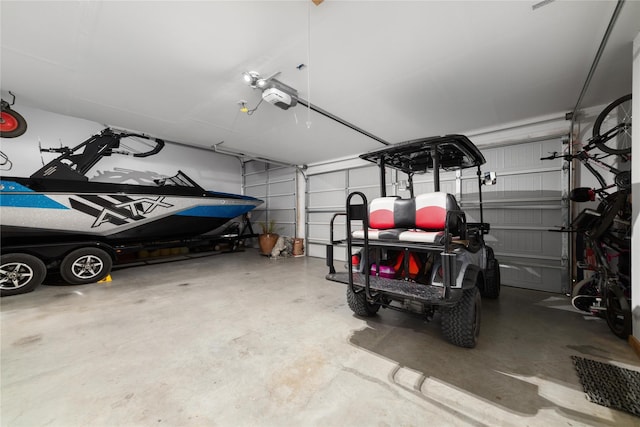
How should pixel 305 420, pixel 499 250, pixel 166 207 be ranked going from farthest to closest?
pixel 166 207, pixel 499 250, pixel 305 420

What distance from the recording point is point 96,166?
17.8 ft

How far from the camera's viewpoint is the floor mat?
144 cm

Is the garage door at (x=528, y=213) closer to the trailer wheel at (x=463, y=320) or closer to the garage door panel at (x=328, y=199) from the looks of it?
the trailer wheel at (x=463, y=320)

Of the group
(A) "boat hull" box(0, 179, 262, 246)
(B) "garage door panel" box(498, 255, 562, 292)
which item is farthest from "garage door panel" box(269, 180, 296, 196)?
(B) "garage door panel" box(498, 255, 562, 292)

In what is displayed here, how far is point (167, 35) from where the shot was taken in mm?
2209

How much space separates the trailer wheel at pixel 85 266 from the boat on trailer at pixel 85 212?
0.5 inches

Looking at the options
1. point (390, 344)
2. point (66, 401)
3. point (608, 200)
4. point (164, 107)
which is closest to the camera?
point (66, 401)

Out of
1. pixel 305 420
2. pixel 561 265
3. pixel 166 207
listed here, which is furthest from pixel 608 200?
pixel 166 207

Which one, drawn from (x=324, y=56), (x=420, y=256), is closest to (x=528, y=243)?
(x=420, y=256)

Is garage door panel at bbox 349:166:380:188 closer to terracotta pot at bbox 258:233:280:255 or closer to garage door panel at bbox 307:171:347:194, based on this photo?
garage door panel at bbox 307:171:347:194

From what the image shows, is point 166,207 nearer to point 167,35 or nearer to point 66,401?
point 167,35

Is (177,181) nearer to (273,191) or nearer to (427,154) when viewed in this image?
(273,191)

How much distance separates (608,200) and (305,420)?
375 centimetres

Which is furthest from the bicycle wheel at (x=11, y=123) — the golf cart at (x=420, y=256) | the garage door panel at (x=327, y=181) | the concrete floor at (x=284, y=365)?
the golf cart at (x=420, y=256)
